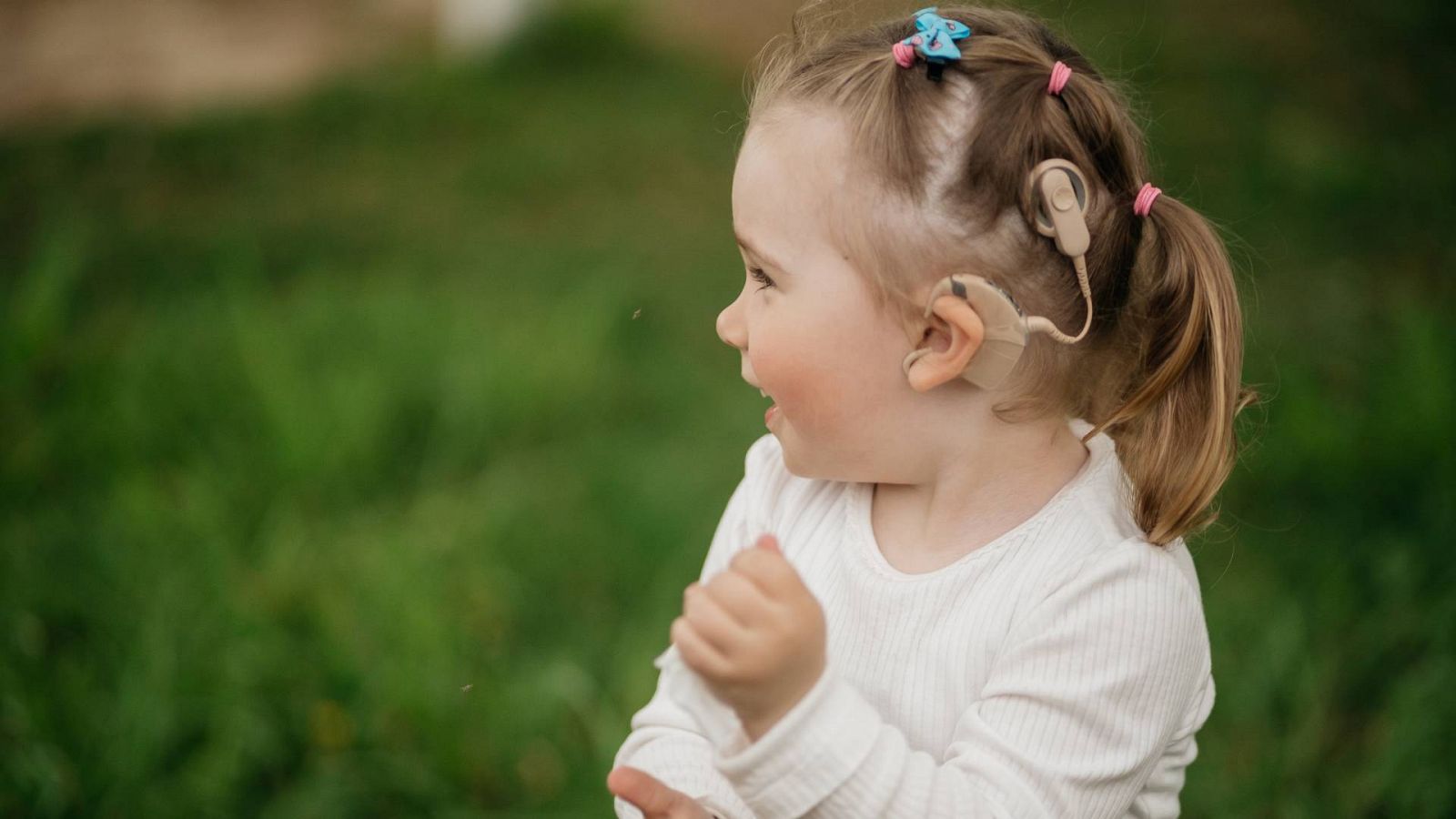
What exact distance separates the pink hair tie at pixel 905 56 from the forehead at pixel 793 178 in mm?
88

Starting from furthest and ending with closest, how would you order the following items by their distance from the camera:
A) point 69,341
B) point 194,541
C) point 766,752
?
1. point 69,341
2. point 194,541
3. point 766,752

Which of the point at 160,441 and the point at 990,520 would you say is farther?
the point at 160,441

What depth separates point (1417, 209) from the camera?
13.6 feet

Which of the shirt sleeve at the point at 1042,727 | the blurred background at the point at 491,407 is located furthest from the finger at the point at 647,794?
the blurred background at the point at 491,407

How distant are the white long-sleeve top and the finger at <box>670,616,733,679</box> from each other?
79 mm

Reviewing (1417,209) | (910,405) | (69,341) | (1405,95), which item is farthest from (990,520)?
(1405,95)

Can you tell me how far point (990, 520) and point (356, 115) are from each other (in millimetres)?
4716

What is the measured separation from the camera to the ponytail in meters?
1.44

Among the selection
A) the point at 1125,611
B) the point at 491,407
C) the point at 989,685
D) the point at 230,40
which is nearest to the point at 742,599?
the point at 989,685

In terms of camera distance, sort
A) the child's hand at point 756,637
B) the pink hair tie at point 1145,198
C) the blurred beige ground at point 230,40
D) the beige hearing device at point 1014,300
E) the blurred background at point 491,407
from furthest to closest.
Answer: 1. the blurred beige ground at point 230,40
2. the blurred background at point 491,407
3. the pink hair tie at point 1145,198
4. the beige hearing device at point 1014,300
5. the child's hand at point 756,637

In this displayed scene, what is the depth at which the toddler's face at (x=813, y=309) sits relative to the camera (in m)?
1.38

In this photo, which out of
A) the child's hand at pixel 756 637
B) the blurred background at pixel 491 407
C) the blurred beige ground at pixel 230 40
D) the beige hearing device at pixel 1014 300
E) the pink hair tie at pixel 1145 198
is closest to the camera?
the child's hand at pixel 756 637

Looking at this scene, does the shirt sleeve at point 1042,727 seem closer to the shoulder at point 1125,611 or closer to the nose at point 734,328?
the shoulder at point 1125,611

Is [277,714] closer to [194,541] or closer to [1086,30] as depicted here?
[194,541]
